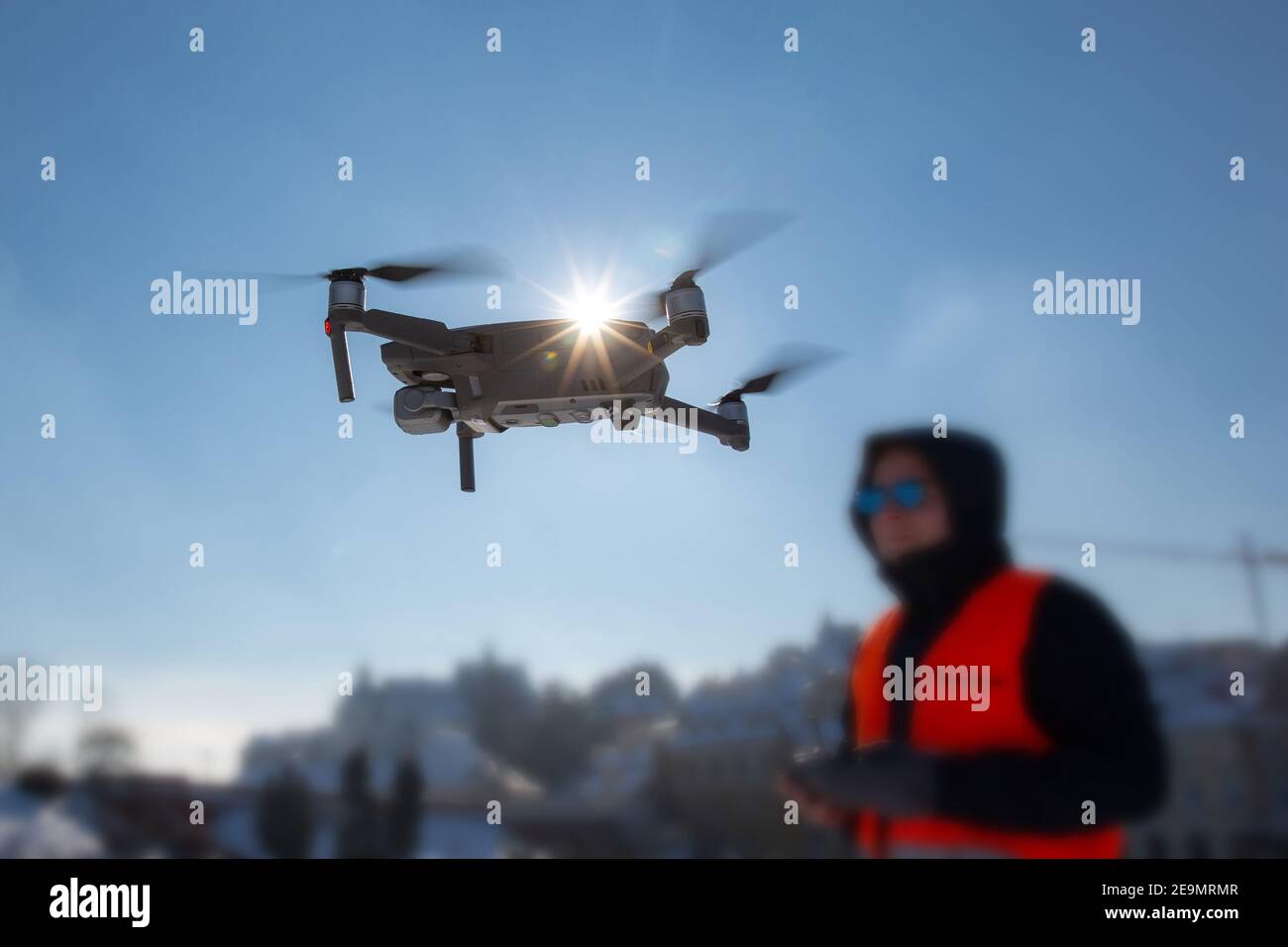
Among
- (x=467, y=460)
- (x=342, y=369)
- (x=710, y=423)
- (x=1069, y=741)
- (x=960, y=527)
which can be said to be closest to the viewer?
(x=1069, y=741)

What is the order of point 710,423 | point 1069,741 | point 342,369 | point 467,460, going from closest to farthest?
point 1069,741
point 342,369
point 467,460
point 710,423

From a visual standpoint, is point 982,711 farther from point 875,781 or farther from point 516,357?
point 516,357

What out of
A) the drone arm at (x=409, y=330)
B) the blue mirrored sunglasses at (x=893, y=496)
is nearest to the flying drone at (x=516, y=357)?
the drone arm at (x=409, y=330)

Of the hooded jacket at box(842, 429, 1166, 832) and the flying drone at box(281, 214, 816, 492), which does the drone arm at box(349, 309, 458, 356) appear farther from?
the hooded jacket at box(842, 429, 1166, 832)

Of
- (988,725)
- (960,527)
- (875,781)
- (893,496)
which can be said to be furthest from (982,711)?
(893,496)
